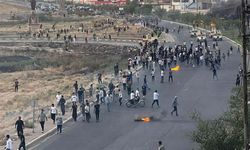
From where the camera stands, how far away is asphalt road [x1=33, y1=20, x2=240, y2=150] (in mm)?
24703

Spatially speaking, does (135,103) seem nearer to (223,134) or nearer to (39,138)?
(39,138)

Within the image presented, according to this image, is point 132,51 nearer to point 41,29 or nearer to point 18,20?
point 41,29

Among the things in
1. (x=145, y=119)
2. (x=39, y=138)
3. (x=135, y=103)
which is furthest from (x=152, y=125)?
(x=39, y=138)

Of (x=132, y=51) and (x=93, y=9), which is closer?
(x=132, y=51)

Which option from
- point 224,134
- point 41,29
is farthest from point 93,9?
point 224,134

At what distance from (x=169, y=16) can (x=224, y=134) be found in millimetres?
106776

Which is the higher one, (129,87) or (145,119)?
(129,87)

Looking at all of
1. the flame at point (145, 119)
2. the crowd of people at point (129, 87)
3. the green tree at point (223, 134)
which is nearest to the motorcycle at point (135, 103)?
the crowd of people at point (129, 87)

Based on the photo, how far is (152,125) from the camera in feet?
92.6

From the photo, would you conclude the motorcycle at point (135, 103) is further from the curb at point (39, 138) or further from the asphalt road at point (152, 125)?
the curb at point (39, 138)

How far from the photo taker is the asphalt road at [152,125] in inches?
973

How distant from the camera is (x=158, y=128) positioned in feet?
89.9

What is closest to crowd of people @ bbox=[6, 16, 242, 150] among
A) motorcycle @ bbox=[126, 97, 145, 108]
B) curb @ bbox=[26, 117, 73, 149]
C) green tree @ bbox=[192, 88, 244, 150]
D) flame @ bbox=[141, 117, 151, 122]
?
motorcycle @ bbox=[126, 97, 145, 108]

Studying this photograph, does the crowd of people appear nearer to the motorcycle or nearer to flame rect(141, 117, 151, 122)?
the motorcycle
